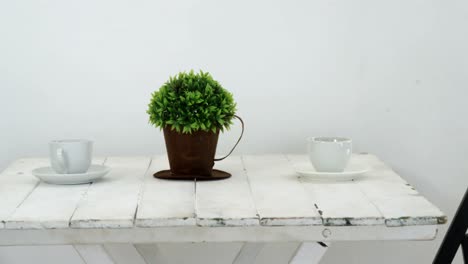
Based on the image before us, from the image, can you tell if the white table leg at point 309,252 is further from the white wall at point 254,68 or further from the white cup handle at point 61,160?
the white wall at point 254,68

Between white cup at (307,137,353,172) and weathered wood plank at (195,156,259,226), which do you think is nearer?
weathered wood plank at (195,156,259,226)

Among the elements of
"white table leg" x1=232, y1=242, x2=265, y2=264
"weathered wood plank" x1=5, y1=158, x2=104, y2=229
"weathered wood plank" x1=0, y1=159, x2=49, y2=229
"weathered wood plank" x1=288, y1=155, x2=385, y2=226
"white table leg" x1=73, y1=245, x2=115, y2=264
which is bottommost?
"white table leg" x1=232, y1=242, x2=265, y2=264

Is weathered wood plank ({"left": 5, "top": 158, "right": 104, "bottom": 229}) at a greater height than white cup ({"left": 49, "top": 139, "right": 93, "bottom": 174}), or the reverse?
white cup ({"left": 49, "top": 139, "right": 93, "bottom": 174})

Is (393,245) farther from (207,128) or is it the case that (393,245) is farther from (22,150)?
(22,150)

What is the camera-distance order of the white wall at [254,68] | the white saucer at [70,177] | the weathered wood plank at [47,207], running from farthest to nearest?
1. the white wall at [254,68]
2. the white saucer at [70,177]
3. the weathered wood plank at [47,207]

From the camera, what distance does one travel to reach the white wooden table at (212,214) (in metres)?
1.34

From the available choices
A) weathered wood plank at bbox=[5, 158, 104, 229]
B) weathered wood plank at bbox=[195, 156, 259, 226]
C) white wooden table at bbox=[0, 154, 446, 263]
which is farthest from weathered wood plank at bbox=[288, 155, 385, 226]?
weathered wood plank at bbox=[5, 158, 104, 229]

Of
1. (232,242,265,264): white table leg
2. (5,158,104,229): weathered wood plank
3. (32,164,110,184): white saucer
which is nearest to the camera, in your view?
(5,158,104,229): weathered wood plank

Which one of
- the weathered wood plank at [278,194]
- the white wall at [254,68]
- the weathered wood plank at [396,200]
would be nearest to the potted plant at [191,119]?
the weathered wood plank at [278,194]

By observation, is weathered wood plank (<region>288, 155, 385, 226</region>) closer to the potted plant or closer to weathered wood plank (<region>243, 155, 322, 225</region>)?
weathered wood plank (<region>243, 155, 322, 225</region>)

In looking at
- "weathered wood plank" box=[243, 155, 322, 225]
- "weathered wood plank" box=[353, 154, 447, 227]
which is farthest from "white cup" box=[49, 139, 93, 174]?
"weathered wood plank" box=[353, 154, 447, 227]

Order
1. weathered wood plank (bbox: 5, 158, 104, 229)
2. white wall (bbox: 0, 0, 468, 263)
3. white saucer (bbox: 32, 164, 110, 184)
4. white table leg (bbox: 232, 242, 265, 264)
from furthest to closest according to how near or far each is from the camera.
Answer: white wall (bbox: 0, 0, 468, 263) → white table leg (bbox: 232, 242, 265, 264) → white saucer (bbox: 32, 164, 110, 184) → weathered wood plank (bbox: 5, 158, 104, 229)

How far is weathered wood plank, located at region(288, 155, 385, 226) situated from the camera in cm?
134

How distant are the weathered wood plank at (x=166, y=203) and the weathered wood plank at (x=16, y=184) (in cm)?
23
